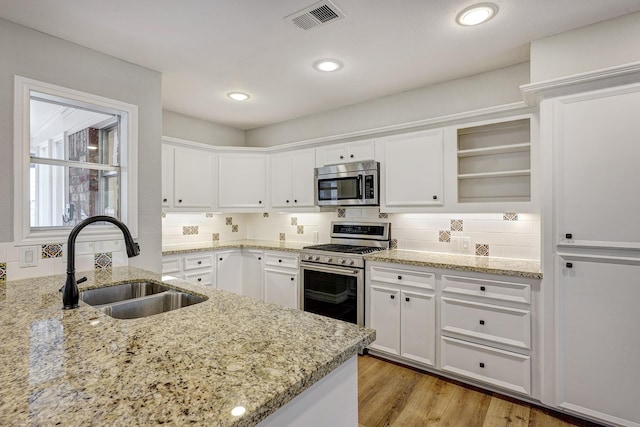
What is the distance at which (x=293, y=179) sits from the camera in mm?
3900

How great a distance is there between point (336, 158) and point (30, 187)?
8.32 feet

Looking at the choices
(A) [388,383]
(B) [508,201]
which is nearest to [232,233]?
(A) [388,383]

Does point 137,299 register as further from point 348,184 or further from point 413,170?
point 413,170

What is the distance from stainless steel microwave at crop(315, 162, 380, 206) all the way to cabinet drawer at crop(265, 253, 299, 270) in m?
0.67

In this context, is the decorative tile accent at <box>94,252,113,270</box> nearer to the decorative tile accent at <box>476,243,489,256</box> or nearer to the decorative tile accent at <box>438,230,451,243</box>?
the decorative tile accent at <box>438,230,451,243</box>

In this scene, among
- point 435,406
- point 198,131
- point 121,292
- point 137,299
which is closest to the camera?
point 137,299

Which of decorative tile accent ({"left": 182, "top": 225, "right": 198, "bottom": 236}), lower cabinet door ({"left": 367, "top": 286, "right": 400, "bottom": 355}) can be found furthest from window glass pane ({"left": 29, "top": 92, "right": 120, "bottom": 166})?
lower cabinet door ({"left": 367, "top": 286, "right": 400, "bottom": 355})

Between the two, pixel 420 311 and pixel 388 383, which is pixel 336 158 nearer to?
pixel 420 311

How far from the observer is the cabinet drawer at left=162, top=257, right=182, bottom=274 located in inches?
131

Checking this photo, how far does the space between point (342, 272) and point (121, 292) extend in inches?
71.2

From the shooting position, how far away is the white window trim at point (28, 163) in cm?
202

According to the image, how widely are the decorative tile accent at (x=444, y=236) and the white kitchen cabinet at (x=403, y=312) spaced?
62cm

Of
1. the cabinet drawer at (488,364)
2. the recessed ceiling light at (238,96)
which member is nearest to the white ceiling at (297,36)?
the recessed ceiling light at (238,96)

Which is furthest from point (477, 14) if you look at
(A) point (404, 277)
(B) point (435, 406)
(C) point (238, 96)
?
(B) point (435, 406)
